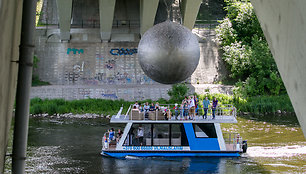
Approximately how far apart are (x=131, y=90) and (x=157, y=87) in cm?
209

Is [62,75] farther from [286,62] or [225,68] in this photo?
[286,62]

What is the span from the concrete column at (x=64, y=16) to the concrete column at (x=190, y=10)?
835 cm

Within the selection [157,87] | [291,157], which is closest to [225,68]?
[157,87]

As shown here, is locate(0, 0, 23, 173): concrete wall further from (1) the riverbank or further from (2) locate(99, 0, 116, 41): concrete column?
(2) locate(99, 0, 116, 41): concrete column

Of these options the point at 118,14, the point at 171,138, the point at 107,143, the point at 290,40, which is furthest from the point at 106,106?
the point at 290,40

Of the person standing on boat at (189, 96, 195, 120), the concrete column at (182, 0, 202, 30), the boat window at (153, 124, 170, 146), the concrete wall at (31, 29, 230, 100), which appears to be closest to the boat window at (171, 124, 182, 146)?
the boat window at (153, 124, 170, 146)

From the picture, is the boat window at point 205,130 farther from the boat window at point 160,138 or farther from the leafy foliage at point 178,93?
the leafy foliage at point 178,93

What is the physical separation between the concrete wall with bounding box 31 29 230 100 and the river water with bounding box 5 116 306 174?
32.4 ft

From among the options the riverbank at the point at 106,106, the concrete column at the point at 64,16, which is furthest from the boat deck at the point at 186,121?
the concrete column at the point at 64,16

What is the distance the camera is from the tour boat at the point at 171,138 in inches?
703

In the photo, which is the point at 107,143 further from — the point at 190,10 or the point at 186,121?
the point at 190,10

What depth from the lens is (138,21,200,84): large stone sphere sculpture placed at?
4383 mm

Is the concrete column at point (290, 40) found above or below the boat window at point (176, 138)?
above

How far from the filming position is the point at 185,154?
18.1m
